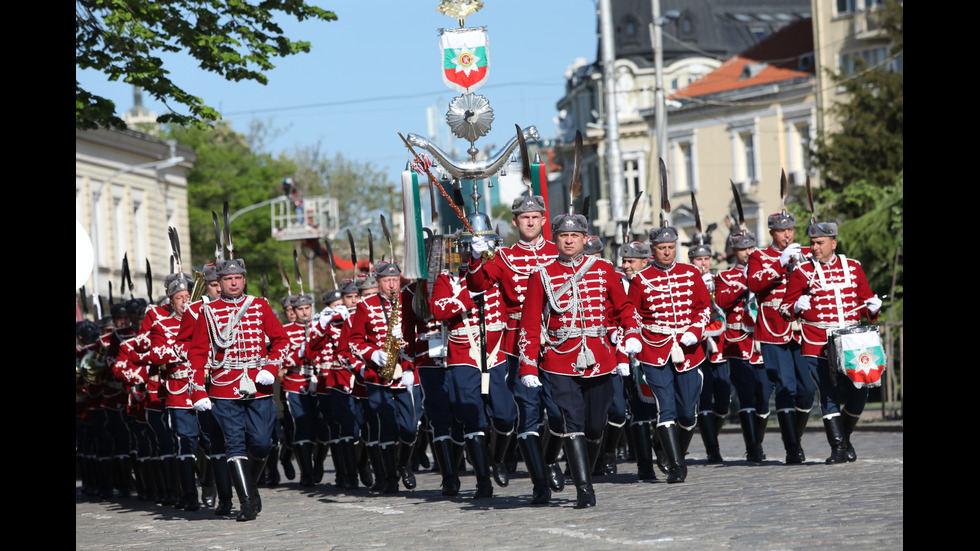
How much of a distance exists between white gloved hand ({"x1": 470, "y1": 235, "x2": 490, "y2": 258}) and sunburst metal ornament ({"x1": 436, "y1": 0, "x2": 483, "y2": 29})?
18.0 ft

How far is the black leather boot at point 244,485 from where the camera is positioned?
503 inches

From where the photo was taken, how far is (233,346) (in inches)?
511

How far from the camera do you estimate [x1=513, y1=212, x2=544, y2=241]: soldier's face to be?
12.2 m

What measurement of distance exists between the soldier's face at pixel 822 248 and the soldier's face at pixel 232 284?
494cm

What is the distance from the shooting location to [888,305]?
2795cm

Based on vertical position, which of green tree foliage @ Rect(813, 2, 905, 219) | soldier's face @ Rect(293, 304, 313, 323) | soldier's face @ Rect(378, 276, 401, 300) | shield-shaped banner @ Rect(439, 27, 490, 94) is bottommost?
soldier's face @ Rect(293, 304, 313, 323)

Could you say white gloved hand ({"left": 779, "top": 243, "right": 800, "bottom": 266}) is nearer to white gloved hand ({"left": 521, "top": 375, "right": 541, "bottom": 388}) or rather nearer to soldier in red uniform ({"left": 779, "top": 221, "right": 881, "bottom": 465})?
soldier in red uniform ({"left": 779, "top": 221, "right": 881, "bottom": 465})

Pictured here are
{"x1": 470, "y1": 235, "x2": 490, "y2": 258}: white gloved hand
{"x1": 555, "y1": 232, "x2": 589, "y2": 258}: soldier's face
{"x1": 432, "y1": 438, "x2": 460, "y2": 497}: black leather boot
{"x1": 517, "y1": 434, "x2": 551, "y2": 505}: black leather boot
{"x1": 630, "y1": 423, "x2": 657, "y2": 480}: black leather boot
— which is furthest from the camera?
{"x1": 630, "y1": 423, "x2": 657, "y2": 480}: black leather boot

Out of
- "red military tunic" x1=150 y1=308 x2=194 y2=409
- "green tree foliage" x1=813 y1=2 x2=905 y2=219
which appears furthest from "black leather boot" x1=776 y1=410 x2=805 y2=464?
"green tree foliage" x1=813 y1=2 x2=905 y2=219

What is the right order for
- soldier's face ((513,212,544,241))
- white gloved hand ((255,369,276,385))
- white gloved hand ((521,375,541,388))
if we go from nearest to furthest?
white gloved hand ((521,375,541,388)) < soldier's face ((513,212,544,241)) < white gloved hand ((255,369,276,385))

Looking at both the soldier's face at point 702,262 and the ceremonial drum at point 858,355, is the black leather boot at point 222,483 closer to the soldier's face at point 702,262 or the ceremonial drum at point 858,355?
the ceremonial drum at point 858,355

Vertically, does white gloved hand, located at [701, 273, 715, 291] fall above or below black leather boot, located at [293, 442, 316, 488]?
above
